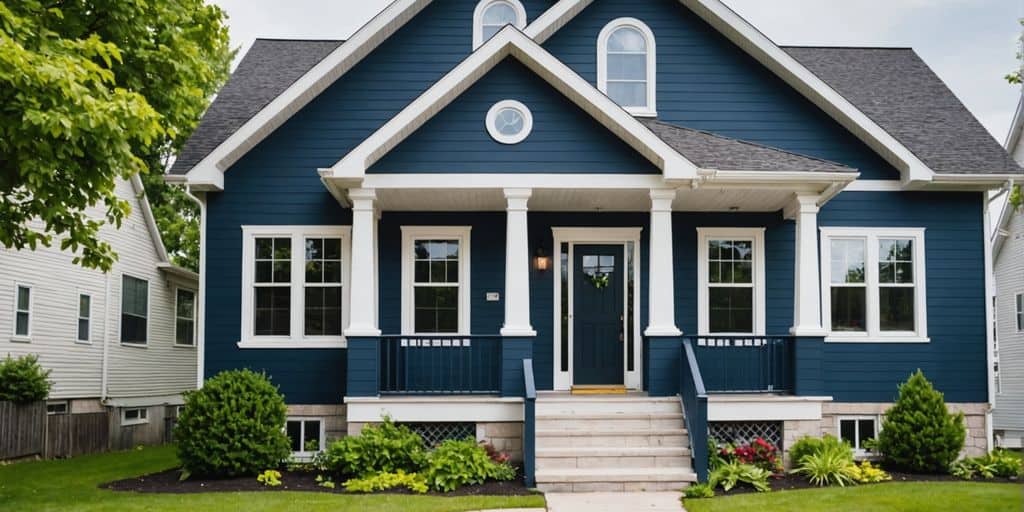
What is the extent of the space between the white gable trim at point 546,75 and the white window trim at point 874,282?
3.44 meters

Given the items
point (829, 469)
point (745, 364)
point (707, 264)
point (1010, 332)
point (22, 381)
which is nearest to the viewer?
point (829, 469)

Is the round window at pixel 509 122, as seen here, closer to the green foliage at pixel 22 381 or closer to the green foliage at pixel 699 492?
the green foliage at pixel 699 492

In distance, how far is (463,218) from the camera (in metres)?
14.2

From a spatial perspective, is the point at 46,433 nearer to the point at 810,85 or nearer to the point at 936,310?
the point at 810,85

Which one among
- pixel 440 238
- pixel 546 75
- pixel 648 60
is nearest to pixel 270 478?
pixel 440 238

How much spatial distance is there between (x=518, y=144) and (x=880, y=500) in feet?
19.5

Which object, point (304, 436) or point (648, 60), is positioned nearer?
point (304, 436)

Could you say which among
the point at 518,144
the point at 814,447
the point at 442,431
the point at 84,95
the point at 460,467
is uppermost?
the point at 518,144

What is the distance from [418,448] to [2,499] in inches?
187

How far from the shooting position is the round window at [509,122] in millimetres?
12344

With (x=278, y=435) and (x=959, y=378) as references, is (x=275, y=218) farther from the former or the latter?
(x=959, y=378)

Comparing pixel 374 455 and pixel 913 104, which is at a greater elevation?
pixel 913 104

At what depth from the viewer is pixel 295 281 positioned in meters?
13.8

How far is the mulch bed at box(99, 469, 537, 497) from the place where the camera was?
10.9 metres
